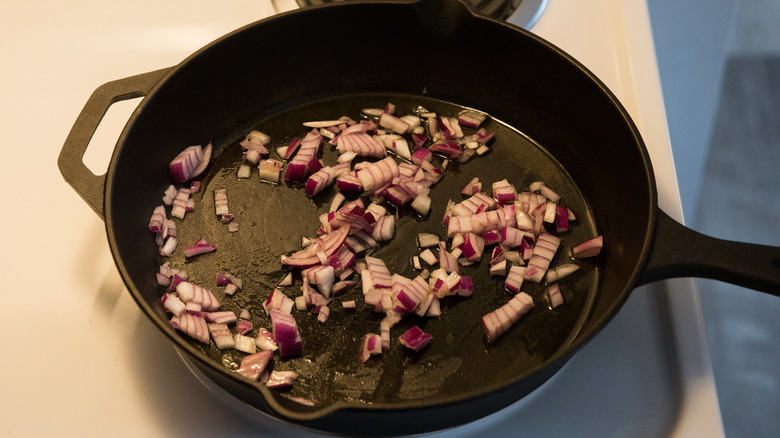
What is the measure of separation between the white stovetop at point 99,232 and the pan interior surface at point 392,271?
6 centimetres

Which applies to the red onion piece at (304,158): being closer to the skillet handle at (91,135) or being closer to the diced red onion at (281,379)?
the skillet handle at (91,135)

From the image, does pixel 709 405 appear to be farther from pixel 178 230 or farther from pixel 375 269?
pixel 178 230

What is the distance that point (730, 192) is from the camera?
1.53 metres

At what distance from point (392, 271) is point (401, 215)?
0.11 meters

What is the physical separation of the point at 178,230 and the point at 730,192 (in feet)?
4.05

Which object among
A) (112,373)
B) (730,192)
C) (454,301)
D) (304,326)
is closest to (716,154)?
(730,192)

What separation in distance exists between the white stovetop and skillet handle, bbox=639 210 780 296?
0.16 m

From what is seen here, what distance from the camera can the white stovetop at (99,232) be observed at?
2.76ft

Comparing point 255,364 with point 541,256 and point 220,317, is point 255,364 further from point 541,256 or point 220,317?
point 541,256

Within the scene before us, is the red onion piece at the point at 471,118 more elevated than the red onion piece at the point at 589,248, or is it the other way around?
the red onion piece at the point at 471,118

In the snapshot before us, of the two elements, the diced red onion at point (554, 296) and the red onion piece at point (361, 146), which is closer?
the diced red onion at point (554, 296)

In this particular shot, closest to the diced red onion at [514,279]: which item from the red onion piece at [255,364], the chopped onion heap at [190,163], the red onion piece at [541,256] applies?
the red onion piece at [541,256]

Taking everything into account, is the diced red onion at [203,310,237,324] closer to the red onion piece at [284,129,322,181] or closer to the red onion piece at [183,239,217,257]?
the red onion piece at [183,239,217,257]

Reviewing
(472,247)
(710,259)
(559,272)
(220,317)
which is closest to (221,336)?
(220,317)
